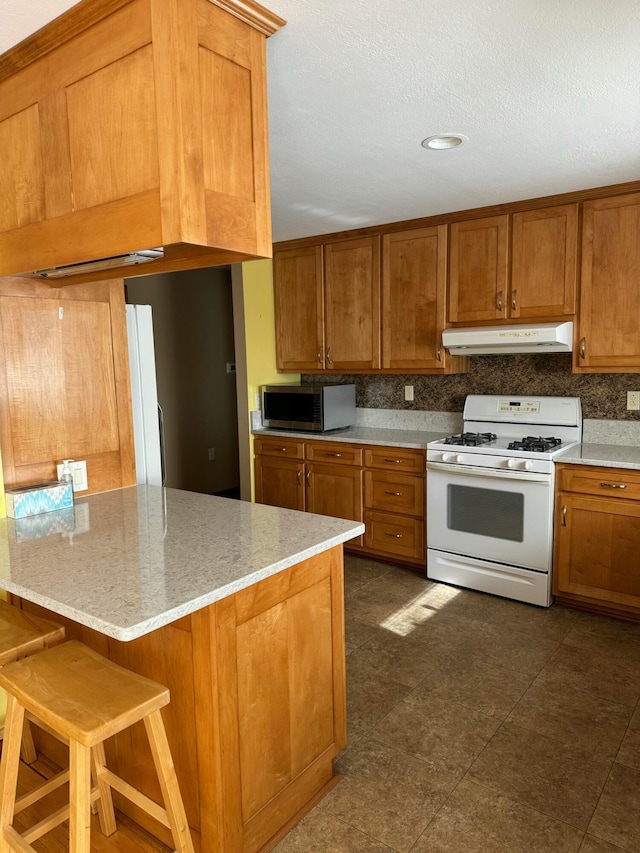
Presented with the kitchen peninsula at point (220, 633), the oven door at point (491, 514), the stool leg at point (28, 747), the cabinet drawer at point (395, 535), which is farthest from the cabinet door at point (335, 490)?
the stool leg at point (28, 747)

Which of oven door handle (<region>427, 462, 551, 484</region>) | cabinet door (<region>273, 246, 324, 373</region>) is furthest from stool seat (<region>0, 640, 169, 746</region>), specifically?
cabinet door (<region>273, 246, 324, 373</region>)

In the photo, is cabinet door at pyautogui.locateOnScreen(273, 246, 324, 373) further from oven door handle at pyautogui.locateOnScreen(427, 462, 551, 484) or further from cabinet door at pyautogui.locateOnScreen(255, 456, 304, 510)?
oven door handle at pyautogui.locateOnScreen(427, 462, 551, 484)

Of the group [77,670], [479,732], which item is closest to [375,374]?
[479,732]

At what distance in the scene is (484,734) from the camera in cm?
231

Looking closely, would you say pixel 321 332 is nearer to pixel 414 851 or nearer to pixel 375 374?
pixel 375 374

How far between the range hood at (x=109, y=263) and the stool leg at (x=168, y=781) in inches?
→ 47.2

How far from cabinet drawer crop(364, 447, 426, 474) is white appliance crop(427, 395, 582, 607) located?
14 cm

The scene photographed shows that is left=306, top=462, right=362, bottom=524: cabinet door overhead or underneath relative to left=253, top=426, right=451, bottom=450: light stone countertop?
underneath

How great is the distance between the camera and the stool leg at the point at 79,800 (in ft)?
4.41

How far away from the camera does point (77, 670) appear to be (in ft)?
5.11

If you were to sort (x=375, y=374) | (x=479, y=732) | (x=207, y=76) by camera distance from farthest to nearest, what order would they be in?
(x=375, y=374) < (x=479, y=732) < (x=207, y=76)

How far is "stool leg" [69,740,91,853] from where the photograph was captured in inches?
52.9

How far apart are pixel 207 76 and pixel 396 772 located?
2.23 m

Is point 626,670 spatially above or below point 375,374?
below
